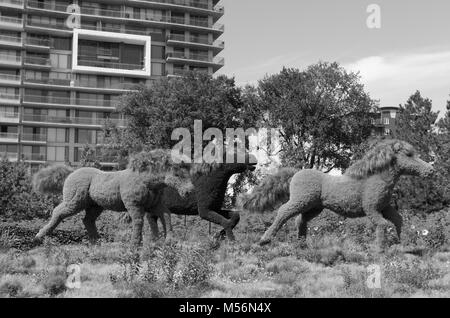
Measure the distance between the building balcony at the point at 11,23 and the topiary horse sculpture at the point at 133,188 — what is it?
58.3m

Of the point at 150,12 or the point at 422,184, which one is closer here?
the point at 422,184

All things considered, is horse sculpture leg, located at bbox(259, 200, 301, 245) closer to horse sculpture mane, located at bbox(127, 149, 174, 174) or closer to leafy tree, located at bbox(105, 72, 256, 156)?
horse sculpture mane, located at bbox(127, 149, 174, 174)

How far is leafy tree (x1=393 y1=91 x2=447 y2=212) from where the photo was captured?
3131cm

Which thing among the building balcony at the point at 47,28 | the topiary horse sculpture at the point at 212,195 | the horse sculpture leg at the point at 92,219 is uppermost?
the building balcony at the point at 47,28

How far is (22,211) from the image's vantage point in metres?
22.4

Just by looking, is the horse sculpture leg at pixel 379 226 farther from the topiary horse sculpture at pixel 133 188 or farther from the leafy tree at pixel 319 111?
the leafy tree at pixel 319 111

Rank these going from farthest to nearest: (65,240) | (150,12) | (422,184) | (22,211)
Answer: (150,12), (422,184), (22,211), (65,240)

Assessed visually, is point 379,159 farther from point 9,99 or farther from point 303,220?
point 9,99

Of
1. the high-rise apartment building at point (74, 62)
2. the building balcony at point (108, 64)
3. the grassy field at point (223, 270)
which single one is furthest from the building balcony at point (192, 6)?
the grassy field at point (223, 270)

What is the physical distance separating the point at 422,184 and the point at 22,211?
21.6 metres

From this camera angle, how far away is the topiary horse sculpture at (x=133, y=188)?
10883 mm

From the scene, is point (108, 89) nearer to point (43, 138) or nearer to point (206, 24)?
point (43, 138)

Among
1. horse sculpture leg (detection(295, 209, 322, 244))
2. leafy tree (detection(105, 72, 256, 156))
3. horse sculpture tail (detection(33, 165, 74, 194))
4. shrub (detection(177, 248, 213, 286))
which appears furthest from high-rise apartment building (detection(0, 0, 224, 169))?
shrub (detection(177, 248, 213, 286))

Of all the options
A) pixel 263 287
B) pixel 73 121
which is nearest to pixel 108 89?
pixel 73 121
